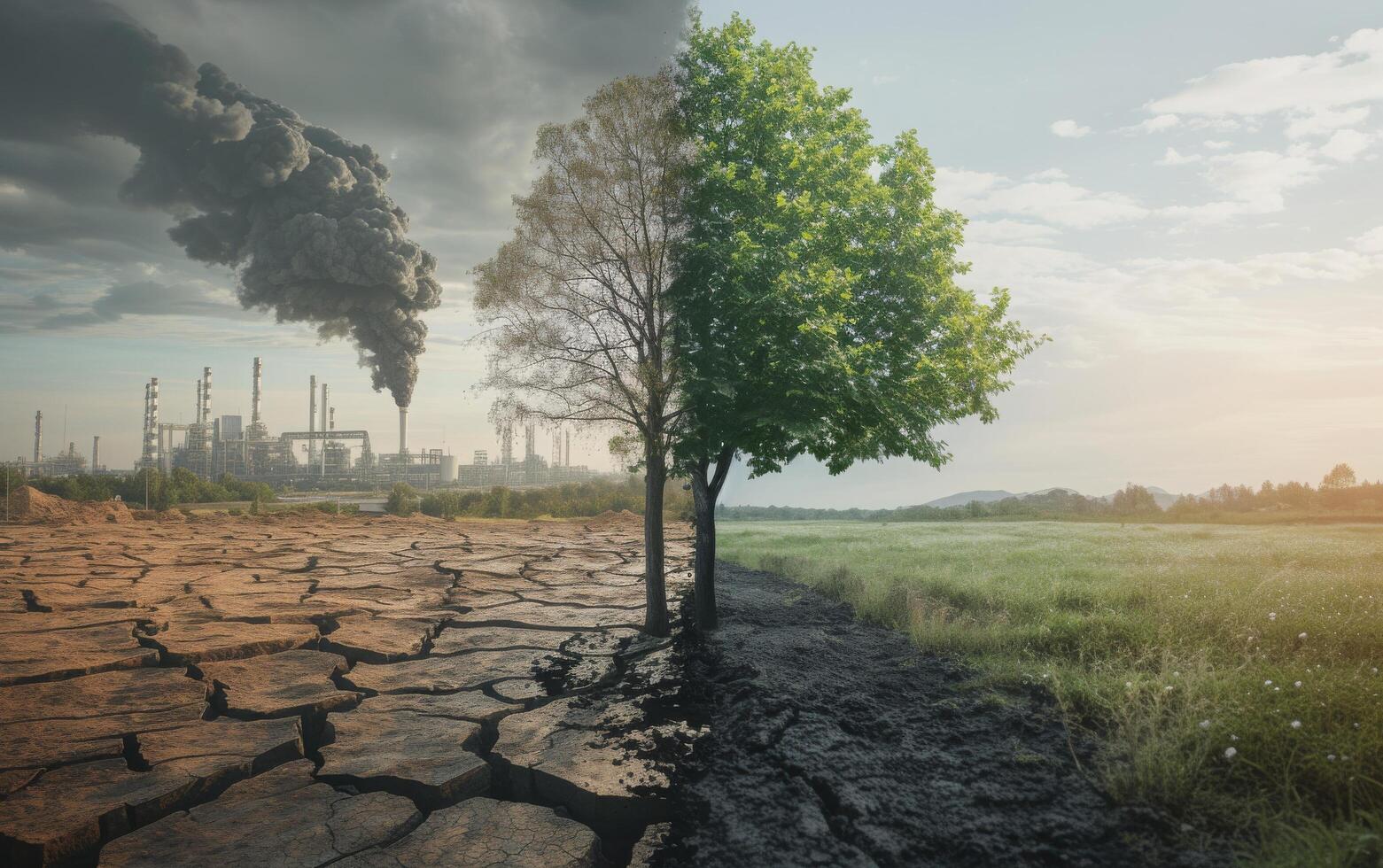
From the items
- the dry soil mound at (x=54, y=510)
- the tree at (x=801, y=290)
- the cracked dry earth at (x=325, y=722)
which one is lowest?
the cracked dry earth at (x=325, y=722)

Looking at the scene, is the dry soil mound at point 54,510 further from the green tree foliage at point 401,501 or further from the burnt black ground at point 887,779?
the burnt black ground at point 887,779

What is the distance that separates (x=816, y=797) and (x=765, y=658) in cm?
244

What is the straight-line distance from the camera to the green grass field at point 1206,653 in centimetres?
276

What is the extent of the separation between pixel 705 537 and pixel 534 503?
16.5m

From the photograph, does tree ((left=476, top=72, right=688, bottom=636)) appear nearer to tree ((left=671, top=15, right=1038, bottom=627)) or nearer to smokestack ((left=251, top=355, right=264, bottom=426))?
tree ((left=671, top=15, right=1038, bottom=627))

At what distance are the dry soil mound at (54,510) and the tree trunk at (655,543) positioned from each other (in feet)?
54.6

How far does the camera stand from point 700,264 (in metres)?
6.20

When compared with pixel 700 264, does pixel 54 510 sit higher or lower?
lower

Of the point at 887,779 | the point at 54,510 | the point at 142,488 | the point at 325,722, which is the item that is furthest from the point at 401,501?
the point at 887,779

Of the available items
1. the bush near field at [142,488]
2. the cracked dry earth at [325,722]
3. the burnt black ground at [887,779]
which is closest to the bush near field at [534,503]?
the bush near field at [142,488]

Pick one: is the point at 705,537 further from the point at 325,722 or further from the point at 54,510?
the point at 54,510

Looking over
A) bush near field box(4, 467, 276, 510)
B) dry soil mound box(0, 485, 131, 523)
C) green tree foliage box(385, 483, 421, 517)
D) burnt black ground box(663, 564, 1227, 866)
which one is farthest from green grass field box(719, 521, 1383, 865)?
bush near field box(4, 467, 276, 510)

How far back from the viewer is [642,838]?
3.00 metres

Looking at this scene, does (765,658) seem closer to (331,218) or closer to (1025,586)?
(1025,586)
